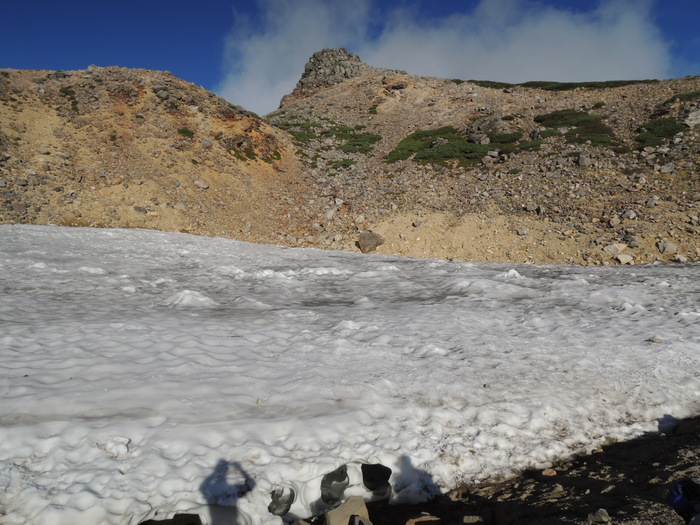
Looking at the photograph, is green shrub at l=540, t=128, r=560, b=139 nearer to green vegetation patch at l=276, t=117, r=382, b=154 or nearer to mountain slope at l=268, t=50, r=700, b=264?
mountain slope at l=268, t=50, r=700, b=264

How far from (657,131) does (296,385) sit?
112ft

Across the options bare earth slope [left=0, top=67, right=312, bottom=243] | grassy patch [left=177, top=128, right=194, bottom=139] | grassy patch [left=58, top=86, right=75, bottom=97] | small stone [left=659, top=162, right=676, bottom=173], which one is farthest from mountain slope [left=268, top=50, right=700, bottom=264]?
grassy patch [left=58, top=86, right=75, bottom=97]

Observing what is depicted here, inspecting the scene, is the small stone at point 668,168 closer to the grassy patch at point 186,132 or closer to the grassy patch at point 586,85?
the grassy patch at point 586,85

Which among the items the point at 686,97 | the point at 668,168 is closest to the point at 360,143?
the point at 668,168

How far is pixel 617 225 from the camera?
63.4ft

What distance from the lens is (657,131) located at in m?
28.2

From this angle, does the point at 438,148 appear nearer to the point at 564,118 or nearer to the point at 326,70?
the point at 564,118

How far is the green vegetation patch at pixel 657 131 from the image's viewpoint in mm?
26745

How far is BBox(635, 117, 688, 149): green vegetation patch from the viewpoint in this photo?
87.7 feet

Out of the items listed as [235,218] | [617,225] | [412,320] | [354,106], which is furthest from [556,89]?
[412,320]

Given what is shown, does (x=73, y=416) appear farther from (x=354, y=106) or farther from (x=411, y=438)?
(x=354, y=106)

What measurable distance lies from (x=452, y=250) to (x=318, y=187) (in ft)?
43.4

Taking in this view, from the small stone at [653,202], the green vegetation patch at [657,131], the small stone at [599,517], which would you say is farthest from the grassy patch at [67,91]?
the green vegetation patch at [657,131]

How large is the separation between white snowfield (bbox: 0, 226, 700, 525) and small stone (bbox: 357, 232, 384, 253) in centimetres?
951
